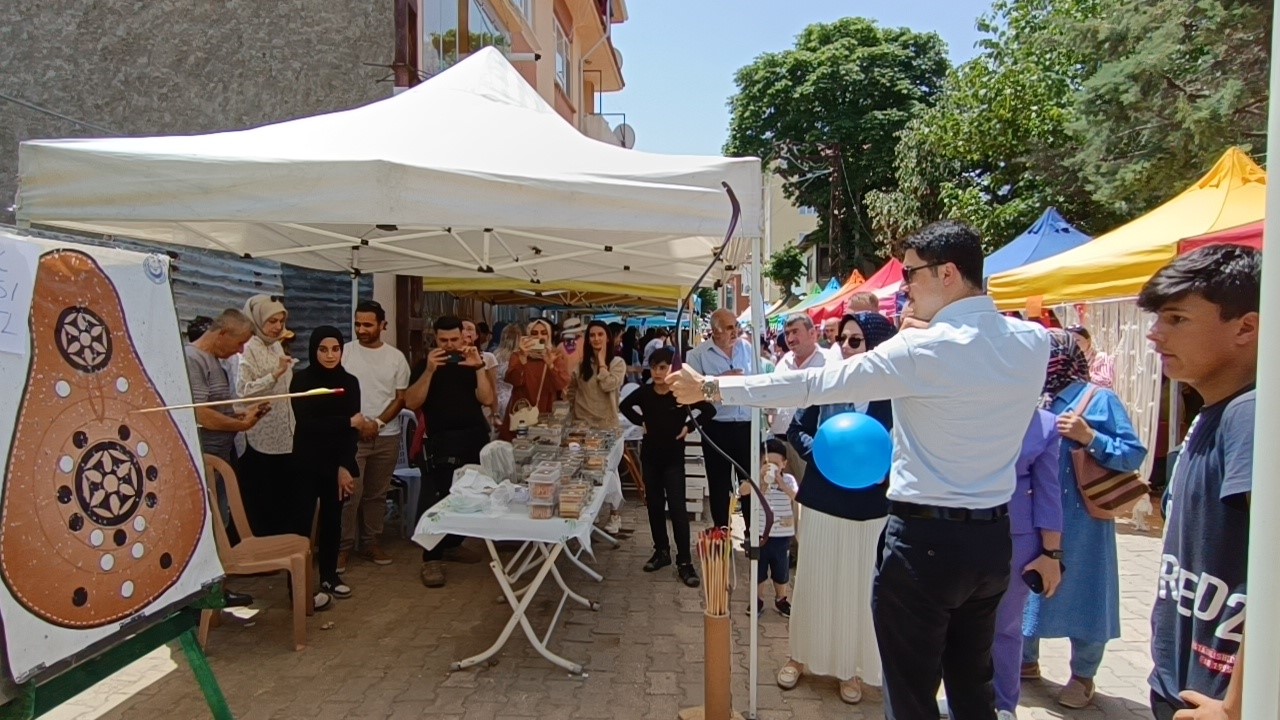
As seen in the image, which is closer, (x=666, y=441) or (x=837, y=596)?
(x=837, y=596)

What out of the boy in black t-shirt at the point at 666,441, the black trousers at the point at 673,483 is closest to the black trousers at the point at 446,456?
the boy in black t-shirt at the point at 666,441

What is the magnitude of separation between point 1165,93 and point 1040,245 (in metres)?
3.20

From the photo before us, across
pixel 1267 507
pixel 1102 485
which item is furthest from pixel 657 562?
pixel 1267 507

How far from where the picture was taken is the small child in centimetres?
382

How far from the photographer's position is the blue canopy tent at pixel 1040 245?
364 inches

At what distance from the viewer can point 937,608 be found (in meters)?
2.04

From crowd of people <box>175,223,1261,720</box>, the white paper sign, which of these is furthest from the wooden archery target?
crowd of people <box>175,223,1261,720</box>

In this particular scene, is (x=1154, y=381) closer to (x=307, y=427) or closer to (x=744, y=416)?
(x=744, y=416)

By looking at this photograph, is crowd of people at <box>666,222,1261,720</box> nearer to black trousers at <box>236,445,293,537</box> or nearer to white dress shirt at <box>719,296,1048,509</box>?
white dress shirt at <box>719,296,1048,509</box>

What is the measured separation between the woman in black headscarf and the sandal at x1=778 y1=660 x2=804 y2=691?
2.65 meters

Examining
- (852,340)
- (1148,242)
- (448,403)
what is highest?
(1148,242)

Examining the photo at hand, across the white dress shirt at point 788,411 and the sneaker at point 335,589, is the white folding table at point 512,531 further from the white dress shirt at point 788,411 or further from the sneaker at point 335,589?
the white dress shirt at point 788,411

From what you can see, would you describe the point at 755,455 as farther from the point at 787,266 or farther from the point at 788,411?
the point at 787,266

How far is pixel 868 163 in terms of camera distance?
24.5 meters
